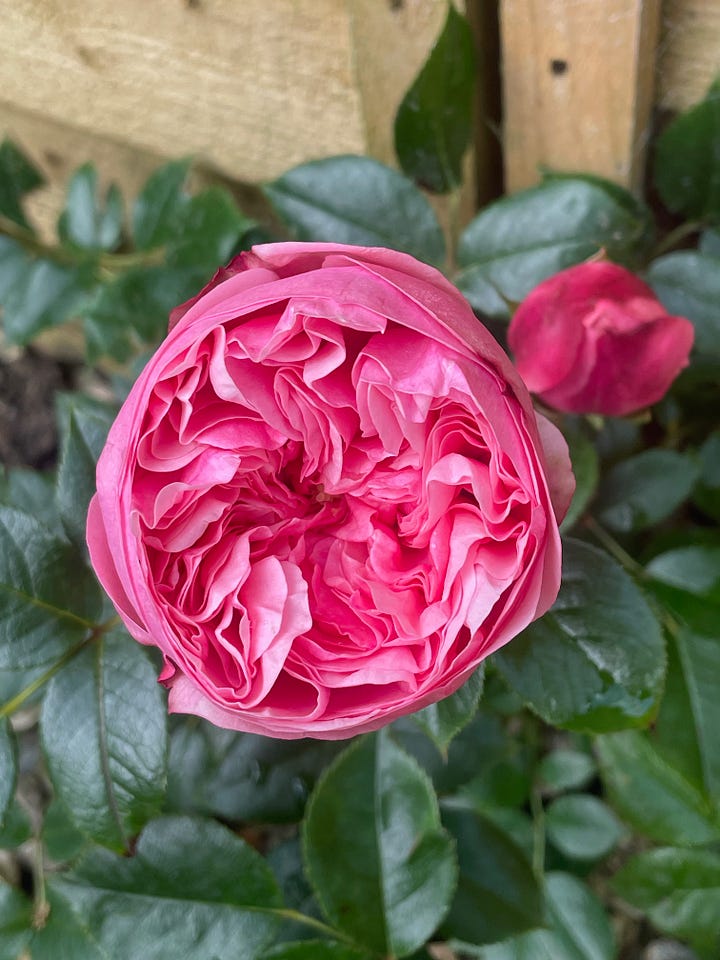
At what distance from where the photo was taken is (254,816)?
2.52 feet

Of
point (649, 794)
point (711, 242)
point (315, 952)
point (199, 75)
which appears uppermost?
point (199, 75)

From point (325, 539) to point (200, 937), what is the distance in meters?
0.30

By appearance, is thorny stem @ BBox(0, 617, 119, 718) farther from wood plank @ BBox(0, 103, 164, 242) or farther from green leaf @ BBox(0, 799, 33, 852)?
wood plank @ BBox(0, 103, 164, 242)

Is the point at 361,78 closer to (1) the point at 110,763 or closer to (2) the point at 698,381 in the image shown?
(2) the point at 698,381

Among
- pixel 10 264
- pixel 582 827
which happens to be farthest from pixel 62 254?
pixel 582 827

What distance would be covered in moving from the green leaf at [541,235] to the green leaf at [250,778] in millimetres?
419

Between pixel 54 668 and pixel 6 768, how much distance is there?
0.23 ft

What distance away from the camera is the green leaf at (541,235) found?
666mm

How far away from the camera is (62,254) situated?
101cm

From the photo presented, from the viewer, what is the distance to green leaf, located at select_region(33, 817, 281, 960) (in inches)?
24.4

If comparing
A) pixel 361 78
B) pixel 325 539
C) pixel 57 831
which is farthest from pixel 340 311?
pixel 57 831

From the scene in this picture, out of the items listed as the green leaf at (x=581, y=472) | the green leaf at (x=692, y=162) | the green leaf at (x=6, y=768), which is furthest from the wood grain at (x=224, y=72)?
the green leaf at (x=6, y=768)

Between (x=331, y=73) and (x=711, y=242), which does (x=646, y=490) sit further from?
(x=331, y=73)

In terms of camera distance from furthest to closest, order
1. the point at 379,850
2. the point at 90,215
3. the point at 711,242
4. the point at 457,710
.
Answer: the point at 90,215 < the point at 711,242 < the point at 379,850 < the point at 457,710
